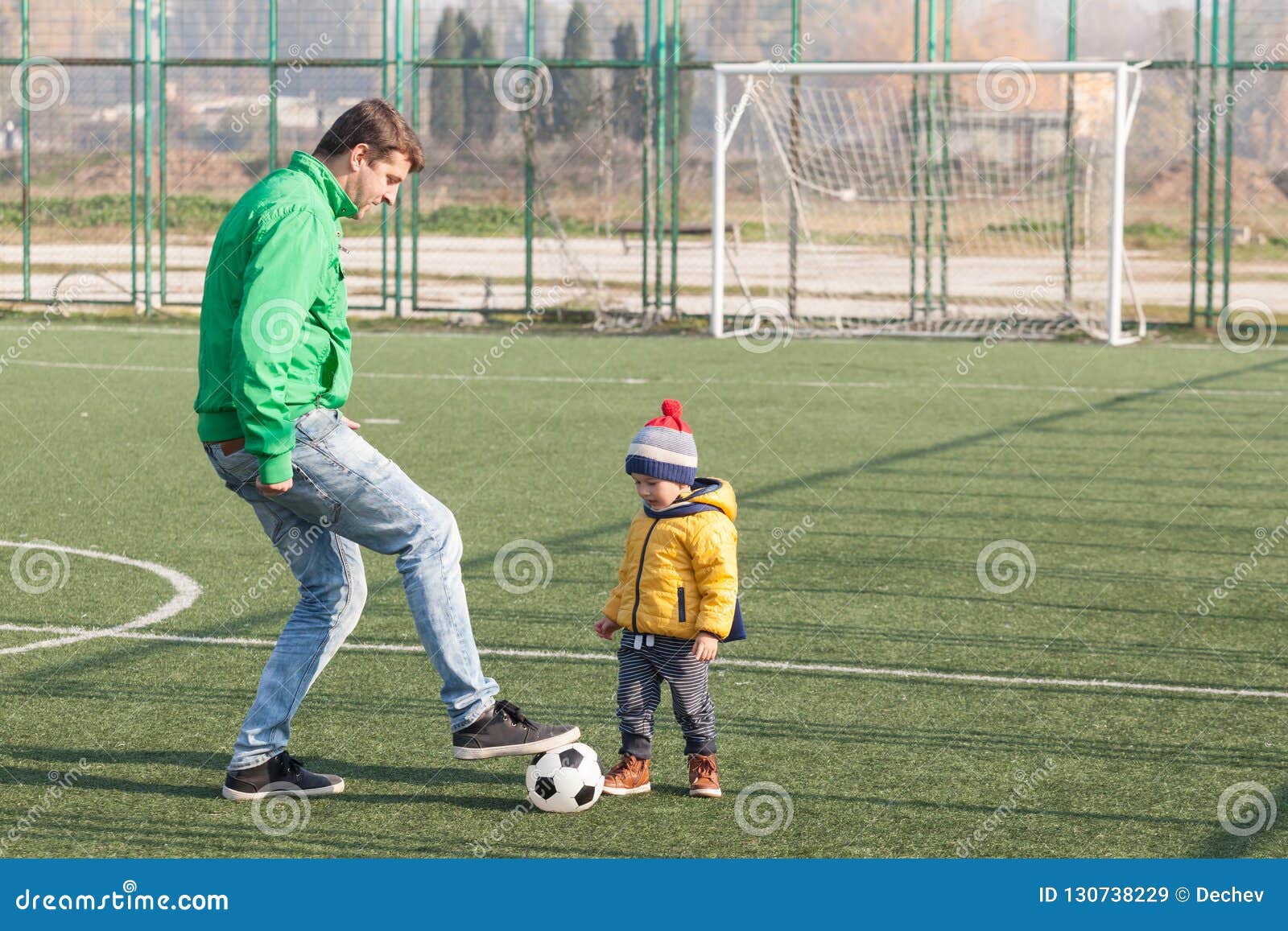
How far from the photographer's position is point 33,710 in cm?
572

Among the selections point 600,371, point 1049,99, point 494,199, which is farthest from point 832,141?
point 600,371

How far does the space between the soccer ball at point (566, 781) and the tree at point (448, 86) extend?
18.9m

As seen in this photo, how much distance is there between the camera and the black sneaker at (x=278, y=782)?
15.9 ft

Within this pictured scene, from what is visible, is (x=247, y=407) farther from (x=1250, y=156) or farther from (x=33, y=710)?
(x=1250, y=156)

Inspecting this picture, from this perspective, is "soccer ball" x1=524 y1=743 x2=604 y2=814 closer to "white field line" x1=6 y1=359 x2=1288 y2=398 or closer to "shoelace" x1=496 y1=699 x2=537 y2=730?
"shoelace" x1=496 y1=699 x2=537 y2=730

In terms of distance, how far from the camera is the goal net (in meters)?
21.7

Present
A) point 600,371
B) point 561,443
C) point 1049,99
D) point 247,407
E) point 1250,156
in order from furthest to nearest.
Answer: point 1250,156 → point 1049,99 → point 600,371 → point 561,443 → point 247,407

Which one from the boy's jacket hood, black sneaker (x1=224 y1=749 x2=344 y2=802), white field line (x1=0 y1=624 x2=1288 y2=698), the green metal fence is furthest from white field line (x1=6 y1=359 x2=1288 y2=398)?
black sneaker (x1=224 y1=749 x2=344 y2=802)

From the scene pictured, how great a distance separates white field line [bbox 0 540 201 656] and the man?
1959mm

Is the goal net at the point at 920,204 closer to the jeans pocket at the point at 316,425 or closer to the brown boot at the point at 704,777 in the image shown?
the brown boot at the point at 704,777

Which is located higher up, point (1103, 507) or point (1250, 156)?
point (1250, 156)

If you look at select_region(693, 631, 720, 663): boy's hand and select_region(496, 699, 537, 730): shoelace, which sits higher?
select_region(693, 631, 720, 663): boy's hand

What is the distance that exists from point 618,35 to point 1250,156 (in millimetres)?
9632

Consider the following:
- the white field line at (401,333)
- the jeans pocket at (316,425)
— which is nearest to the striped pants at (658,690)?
the jeans pocket at (316,425)
